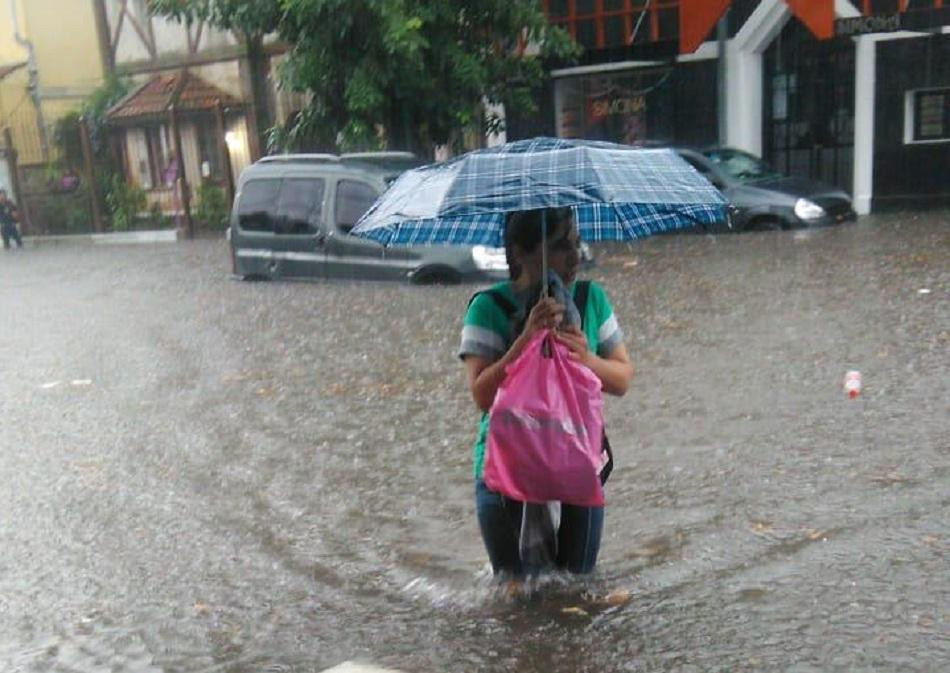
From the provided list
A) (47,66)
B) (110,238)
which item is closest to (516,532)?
(110,238)

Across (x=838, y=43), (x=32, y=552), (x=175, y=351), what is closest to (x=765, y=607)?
(x=32, y=552)

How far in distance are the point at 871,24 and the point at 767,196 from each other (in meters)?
3.56

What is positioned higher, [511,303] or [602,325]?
[511,303]

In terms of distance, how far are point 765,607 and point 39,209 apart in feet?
98.9

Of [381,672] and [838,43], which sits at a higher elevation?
[838,43]

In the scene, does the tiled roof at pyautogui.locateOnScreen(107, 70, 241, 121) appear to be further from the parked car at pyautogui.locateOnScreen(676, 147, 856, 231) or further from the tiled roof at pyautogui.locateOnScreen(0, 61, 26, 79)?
the parked car at pyautogui.locateOnScreen(676, 147, 856, 231)

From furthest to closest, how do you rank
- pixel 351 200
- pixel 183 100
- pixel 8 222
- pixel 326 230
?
1. pixel 8 222
2. pixel 183 100
3. pixel 326 230
4. pixel 351 200

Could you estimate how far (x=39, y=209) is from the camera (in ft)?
99.9

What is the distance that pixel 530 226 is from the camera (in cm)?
364

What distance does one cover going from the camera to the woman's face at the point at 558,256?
11.9 feet

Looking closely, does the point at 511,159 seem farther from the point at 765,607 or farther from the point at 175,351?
the point at 175,351

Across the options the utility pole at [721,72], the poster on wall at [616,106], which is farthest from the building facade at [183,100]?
the utility pole at [721,72]

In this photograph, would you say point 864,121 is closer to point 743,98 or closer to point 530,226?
point 743,98

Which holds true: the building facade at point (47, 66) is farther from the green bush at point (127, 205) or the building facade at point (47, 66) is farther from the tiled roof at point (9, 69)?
the green bush at point (127, 205)
